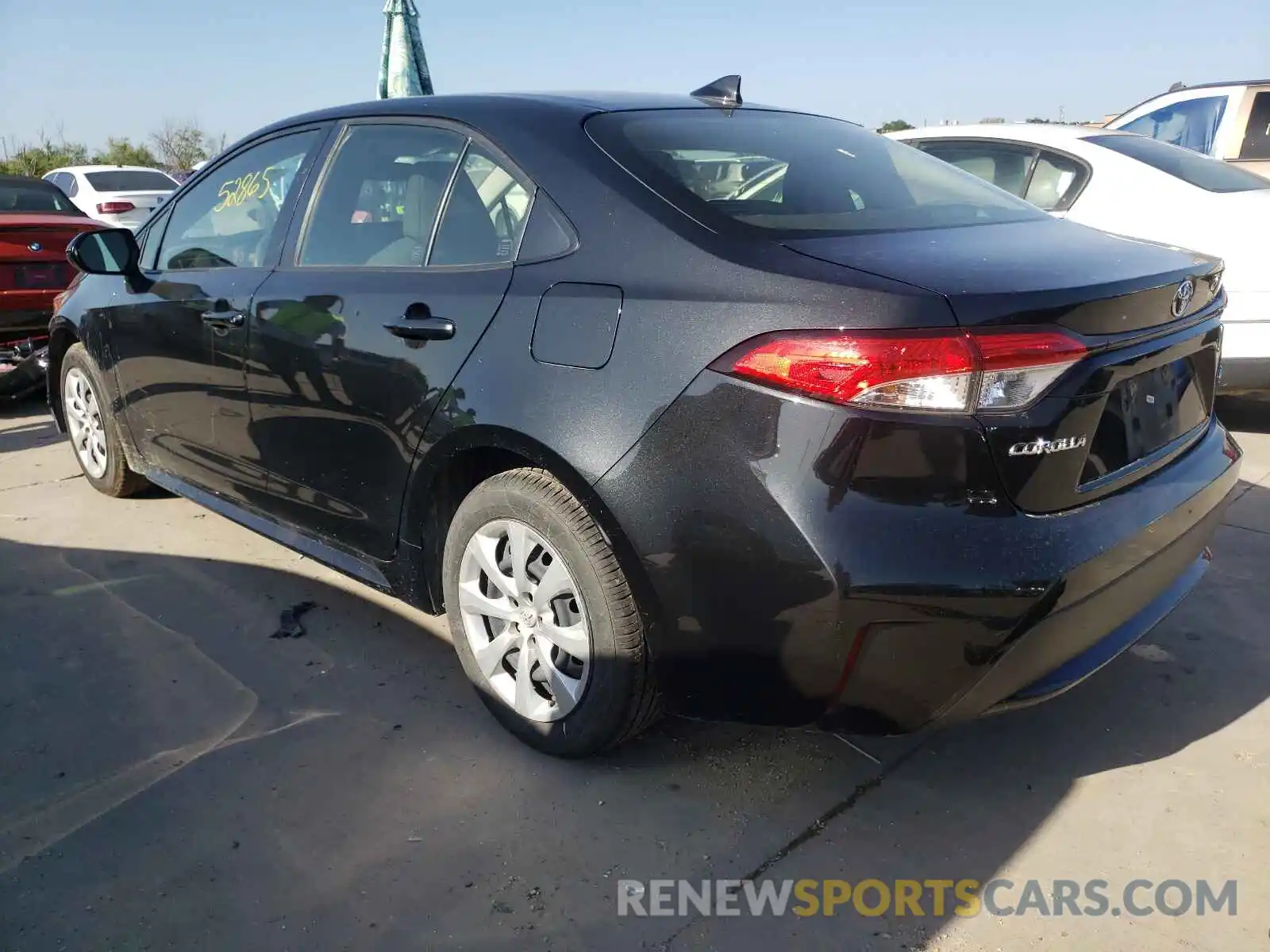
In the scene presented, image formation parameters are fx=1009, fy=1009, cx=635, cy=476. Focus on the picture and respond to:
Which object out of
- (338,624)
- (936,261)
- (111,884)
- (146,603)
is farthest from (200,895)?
(936,261)

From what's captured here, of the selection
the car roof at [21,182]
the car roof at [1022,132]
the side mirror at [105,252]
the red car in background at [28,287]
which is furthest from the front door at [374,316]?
the car roof at [21,182]

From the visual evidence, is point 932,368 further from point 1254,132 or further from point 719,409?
point 1254,132

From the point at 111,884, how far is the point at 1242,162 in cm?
838

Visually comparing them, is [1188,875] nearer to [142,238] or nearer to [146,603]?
[146,603]

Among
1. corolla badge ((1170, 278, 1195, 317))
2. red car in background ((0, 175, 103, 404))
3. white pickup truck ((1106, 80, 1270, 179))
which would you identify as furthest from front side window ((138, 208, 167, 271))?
white pickup truck ((1106, 80, 1270, 179))

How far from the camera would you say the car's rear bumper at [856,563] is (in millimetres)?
1891

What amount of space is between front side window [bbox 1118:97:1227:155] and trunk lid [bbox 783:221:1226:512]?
6.48 m

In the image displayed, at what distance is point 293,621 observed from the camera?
3.37m

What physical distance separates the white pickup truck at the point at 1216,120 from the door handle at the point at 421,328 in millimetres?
6760

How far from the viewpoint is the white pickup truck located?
7574 millimetres

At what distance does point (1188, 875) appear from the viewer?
2.13 meters

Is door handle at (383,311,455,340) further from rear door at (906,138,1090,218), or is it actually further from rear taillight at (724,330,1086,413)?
rear door at (906,138,1090,218)

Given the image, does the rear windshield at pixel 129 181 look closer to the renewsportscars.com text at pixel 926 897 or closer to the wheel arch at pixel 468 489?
the wheel arch at pixel 468 489

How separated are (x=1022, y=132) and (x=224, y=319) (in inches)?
171
